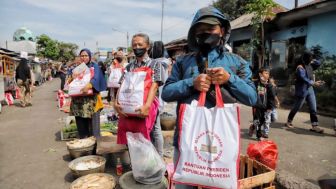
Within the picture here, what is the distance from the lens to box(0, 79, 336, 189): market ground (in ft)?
13.4

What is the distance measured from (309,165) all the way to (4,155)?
5.77m

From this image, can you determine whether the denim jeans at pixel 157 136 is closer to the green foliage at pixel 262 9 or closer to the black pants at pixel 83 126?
the black pants at pixel 83 126

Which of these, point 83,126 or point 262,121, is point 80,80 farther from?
point 262,121

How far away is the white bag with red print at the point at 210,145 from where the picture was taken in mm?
1648

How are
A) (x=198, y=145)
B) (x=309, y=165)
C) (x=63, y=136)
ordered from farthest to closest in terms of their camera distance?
(x=63, y=136)
(x=309, y=165)
(x=198, y=145)

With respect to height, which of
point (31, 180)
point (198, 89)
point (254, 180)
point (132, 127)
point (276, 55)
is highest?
point (276, 55)

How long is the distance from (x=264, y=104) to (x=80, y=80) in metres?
3.75

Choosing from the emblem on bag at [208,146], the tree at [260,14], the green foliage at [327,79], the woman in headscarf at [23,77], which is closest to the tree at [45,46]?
the woman in headscarf at [23,77]

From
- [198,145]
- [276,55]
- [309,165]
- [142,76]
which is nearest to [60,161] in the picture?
[142,76]

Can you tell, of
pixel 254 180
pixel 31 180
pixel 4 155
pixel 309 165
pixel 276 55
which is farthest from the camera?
pixel 276 55

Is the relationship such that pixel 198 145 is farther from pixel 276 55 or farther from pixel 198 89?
pixel 276 55

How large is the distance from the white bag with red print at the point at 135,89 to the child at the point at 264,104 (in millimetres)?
3278

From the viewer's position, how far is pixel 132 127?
322cm

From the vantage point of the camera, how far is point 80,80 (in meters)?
4.36
